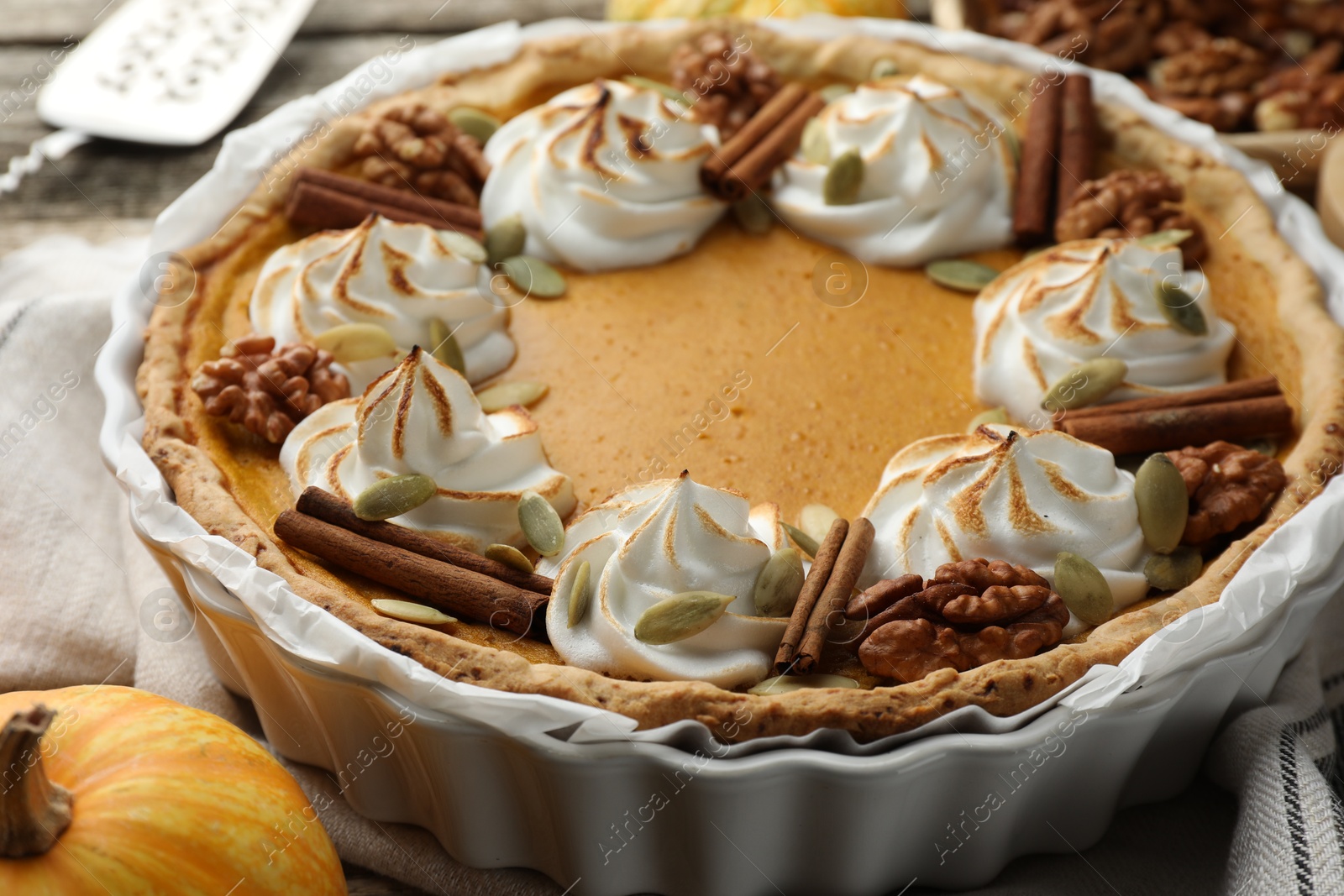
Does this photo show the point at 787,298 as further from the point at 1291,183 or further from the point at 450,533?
the point at 1291,183

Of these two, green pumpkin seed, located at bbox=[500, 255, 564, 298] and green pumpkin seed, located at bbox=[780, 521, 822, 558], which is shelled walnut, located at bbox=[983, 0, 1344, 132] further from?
green pumpkin seed, located at bbox=[780, 521, 822, 558]

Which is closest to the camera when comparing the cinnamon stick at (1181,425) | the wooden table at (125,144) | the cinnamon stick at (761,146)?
the cinnamon stick at (1181,425)

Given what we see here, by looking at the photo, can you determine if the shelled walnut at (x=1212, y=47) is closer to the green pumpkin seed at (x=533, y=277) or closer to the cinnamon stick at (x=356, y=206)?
the green pumpkin seed at (x=533, y=277)

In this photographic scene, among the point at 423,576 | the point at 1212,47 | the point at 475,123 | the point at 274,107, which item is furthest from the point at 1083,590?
the point at 274,107

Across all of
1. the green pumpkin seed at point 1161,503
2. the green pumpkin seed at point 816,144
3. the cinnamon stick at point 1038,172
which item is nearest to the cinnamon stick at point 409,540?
Result: the green pumpkin seed at point 1161,503

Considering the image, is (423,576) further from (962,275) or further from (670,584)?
(962,275)

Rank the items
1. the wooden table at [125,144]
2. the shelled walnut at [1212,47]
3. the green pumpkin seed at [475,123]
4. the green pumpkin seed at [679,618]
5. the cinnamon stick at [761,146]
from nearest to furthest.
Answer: the green pumpkin seed at [679,618] < the cinnamon stick at [761,146] < the green pumpkin seed at [475,123] < the wooden table at [125,144] < the shelled walnut at [1212,47]

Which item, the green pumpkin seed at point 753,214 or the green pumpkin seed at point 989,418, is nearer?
the green pumpkin seed at point 989,418
